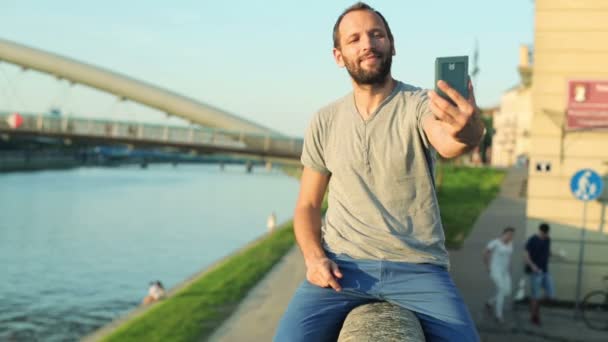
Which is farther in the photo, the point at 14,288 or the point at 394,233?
the point at 14,288

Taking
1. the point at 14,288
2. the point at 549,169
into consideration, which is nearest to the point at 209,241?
the point at 14,288

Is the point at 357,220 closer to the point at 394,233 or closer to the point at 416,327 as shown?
the point at 394,233

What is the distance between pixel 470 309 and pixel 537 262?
128cm

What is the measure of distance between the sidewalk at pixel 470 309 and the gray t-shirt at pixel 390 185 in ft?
25.0

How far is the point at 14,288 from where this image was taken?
61.4 feet

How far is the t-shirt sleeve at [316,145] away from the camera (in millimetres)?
2301

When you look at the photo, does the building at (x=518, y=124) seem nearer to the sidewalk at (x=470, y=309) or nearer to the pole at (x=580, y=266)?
the sidewalk at (x=470, y=309)

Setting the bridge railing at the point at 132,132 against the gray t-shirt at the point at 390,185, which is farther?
the bridge railing at the point at 132,132

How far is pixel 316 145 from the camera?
2.30 m

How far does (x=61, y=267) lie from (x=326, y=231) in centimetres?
2032

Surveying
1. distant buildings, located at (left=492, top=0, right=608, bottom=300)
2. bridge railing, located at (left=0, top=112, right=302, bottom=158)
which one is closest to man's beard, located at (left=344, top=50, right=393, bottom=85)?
distant buildings, located at (left=492, top=0, right=608, bottom=300)

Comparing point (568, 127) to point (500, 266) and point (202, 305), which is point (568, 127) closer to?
point (500, 266)

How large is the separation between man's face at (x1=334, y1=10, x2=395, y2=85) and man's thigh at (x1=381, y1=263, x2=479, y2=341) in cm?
48

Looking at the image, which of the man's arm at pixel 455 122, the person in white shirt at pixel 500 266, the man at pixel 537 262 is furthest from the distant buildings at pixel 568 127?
the man's arm at pixel 455 122
